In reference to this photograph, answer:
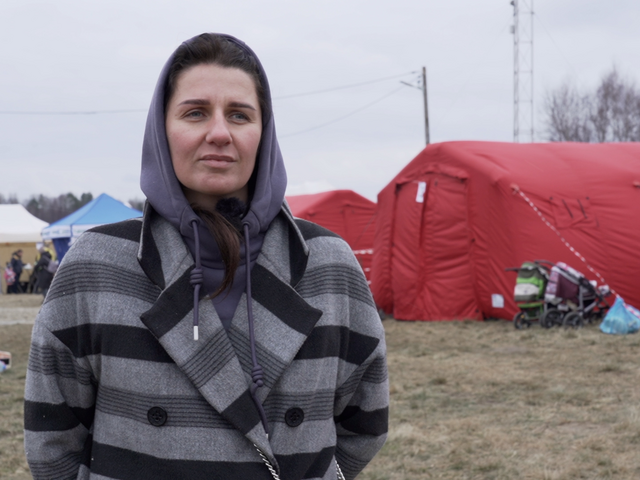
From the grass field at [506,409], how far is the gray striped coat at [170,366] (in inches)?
112

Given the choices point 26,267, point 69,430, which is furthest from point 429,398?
point 26,267

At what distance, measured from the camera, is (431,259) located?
11578 mm

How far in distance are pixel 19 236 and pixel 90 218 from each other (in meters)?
9.78

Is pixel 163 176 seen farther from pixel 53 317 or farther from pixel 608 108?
pixel 608 108

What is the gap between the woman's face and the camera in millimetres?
1594

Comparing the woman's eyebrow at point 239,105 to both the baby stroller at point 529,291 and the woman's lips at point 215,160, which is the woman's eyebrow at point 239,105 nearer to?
the woman's lips at point 215,160

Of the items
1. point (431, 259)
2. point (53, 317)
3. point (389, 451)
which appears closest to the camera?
point (53, 317)

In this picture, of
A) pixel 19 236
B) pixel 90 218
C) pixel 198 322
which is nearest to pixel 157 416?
pixel 198 322

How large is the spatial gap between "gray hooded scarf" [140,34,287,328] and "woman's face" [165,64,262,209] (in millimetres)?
28

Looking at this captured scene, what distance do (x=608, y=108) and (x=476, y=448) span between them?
126 ft

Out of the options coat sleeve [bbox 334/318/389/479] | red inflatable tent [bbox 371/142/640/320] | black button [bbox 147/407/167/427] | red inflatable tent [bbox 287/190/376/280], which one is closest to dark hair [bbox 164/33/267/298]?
black button [bbox 147/407/167/427]

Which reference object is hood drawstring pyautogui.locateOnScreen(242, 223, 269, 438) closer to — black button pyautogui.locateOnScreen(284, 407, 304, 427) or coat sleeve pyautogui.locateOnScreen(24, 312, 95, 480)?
black button pyautogui.locateOnScreen(284, 407, 304, 427)

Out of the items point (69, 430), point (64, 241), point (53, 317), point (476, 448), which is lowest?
point (64, 241)

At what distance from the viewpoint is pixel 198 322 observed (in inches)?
60.3
